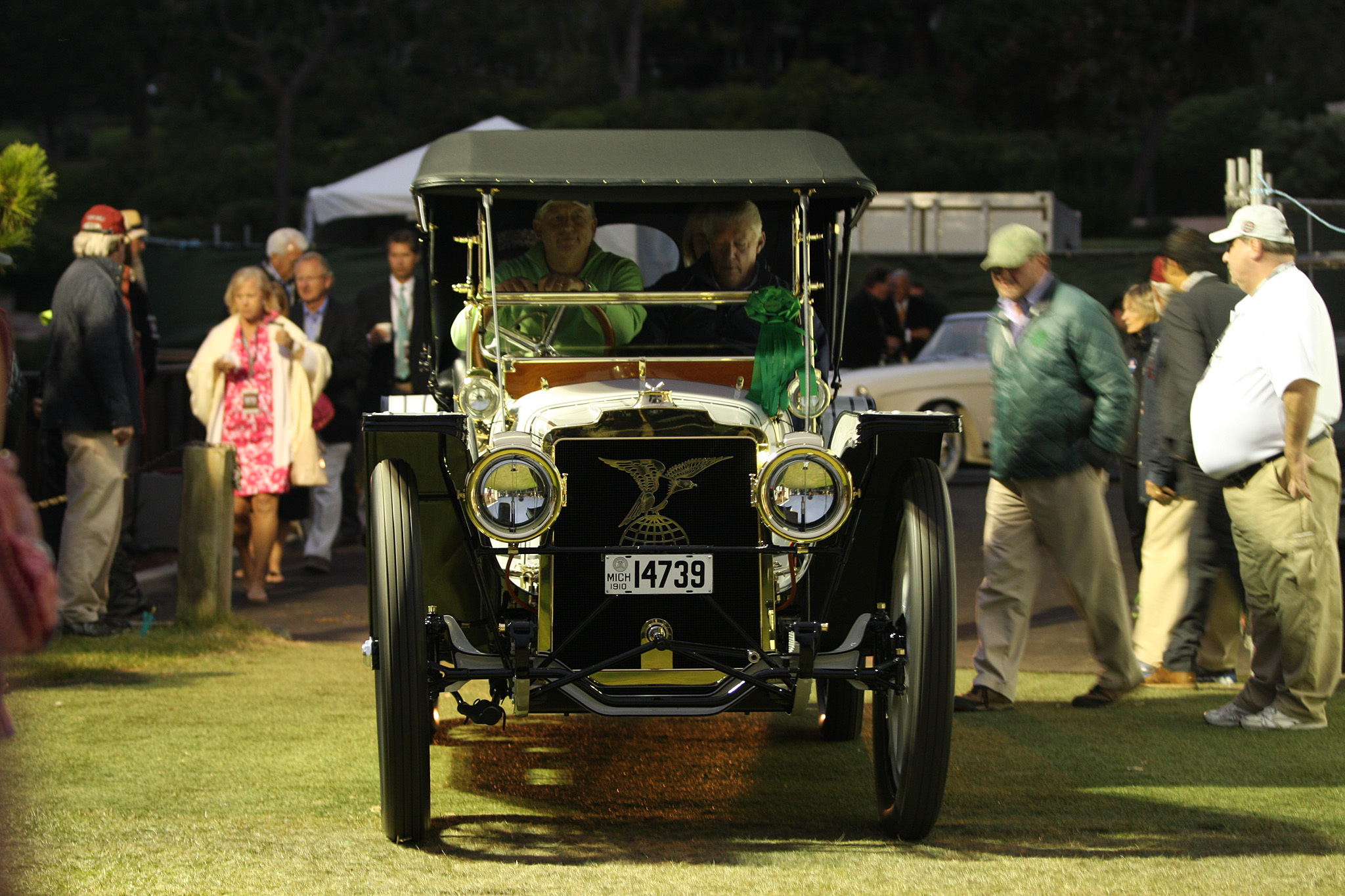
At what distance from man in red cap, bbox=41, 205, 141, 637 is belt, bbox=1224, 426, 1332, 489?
5072 mm

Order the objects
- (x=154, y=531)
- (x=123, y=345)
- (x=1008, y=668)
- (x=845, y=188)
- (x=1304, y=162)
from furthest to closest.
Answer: (x=1304, y=162)
(x=154, y=531)
(x=123, y=345)
(x=1008, y=668)
(x=845, y=188)

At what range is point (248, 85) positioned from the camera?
49.0 m

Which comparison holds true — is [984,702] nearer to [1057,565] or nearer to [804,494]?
[1057,565]

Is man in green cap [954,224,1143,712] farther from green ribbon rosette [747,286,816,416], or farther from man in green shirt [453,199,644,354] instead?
man in green shirt [453,199,644,354]

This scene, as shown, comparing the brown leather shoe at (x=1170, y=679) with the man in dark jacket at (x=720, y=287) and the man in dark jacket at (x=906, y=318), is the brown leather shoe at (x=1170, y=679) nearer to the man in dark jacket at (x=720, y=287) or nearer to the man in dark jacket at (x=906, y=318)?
the man in dark jacket at (x=720, y=287)

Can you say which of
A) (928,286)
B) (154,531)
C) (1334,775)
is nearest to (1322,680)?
(1334,775)

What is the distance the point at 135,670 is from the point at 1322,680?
16.3 feet

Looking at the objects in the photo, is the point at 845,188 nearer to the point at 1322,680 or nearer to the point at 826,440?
the point at 826,440

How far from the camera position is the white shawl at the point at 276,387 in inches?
347

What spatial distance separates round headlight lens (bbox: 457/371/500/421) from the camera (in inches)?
200

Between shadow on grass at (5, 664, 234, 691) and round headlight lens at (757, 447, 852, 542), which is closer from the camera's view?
round headlight lens at (757, 447, 852, 542)

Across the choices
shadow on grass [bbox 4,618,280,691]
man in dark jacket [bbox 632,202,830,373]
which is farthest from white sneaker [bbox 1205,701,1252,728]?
shadow on grass [bbox 4,618,280,691]

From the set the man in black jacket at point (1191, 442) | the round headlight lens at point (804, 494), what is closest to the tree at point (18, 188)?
the round headlight lens at point (804, 494)

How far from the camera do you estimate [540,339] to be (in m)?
5.52
